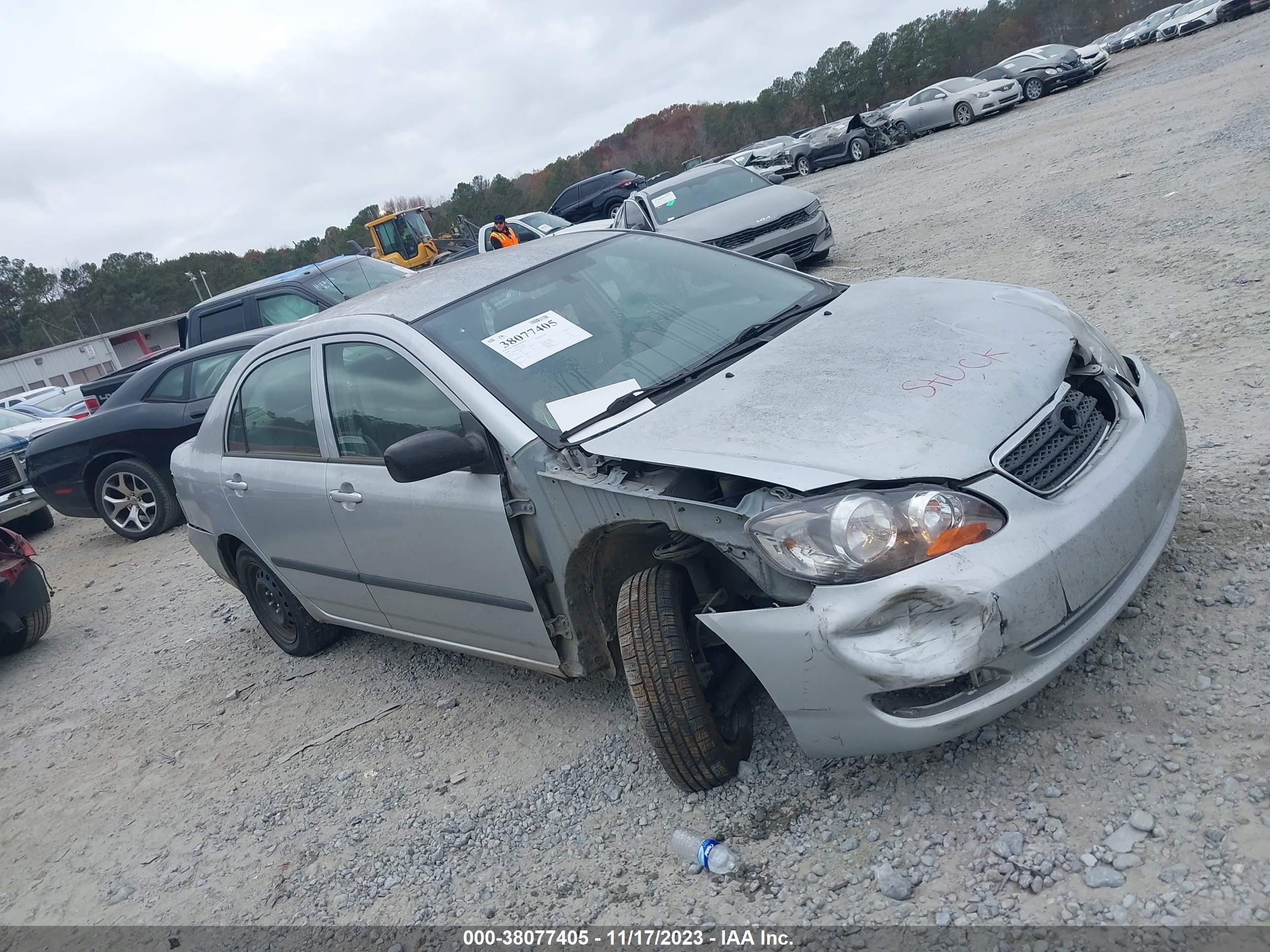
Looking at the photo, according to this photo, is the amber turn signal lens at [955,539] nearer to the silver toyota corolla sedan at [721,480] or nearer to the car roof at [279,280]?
the silver toyota corolla sedan at [721,480]

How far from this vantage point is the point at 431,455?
2.92m

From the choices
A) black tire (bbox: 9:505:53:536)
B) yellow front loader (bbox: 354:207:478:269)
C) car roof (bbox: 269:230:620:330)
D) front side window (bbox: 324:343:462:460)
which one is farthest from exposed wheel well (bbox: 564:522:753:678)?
yellow front loader (bbox: 354:207:478:269)

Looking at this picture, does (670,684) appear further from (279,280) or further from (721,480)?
(279,280)

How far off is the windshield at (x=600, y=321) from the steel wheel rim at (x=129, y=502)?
621 cm

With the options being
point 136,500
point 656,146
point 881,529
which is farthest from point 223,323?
point 656,146

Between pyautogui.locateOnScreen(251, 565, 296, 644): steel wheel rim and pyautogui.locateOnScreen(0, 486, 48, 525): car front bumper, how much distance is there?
5.22 metres

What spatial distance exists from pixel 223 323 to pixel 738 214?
5805 millimetres

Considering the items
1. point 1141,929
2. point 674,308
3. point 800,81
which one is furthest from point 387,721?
point 800,81

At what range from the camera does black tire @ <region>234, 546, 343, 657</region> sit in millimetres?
4777

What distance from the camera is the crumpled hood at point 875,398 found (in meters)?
2.43

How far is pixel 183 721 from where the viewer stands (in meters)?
4.71

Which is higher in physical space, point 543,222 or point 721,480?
point 543,222

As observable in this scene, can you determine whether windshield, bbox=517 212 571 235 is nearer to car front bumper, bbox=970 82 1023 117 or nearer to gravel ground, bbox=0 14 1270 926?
car front bumper, bbox=970 82 1023 117

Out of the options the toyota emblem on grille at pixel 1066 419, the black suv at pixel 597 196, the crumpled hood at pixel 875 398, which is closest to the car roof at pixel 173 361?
the crumpled hood at pixel 875 398
